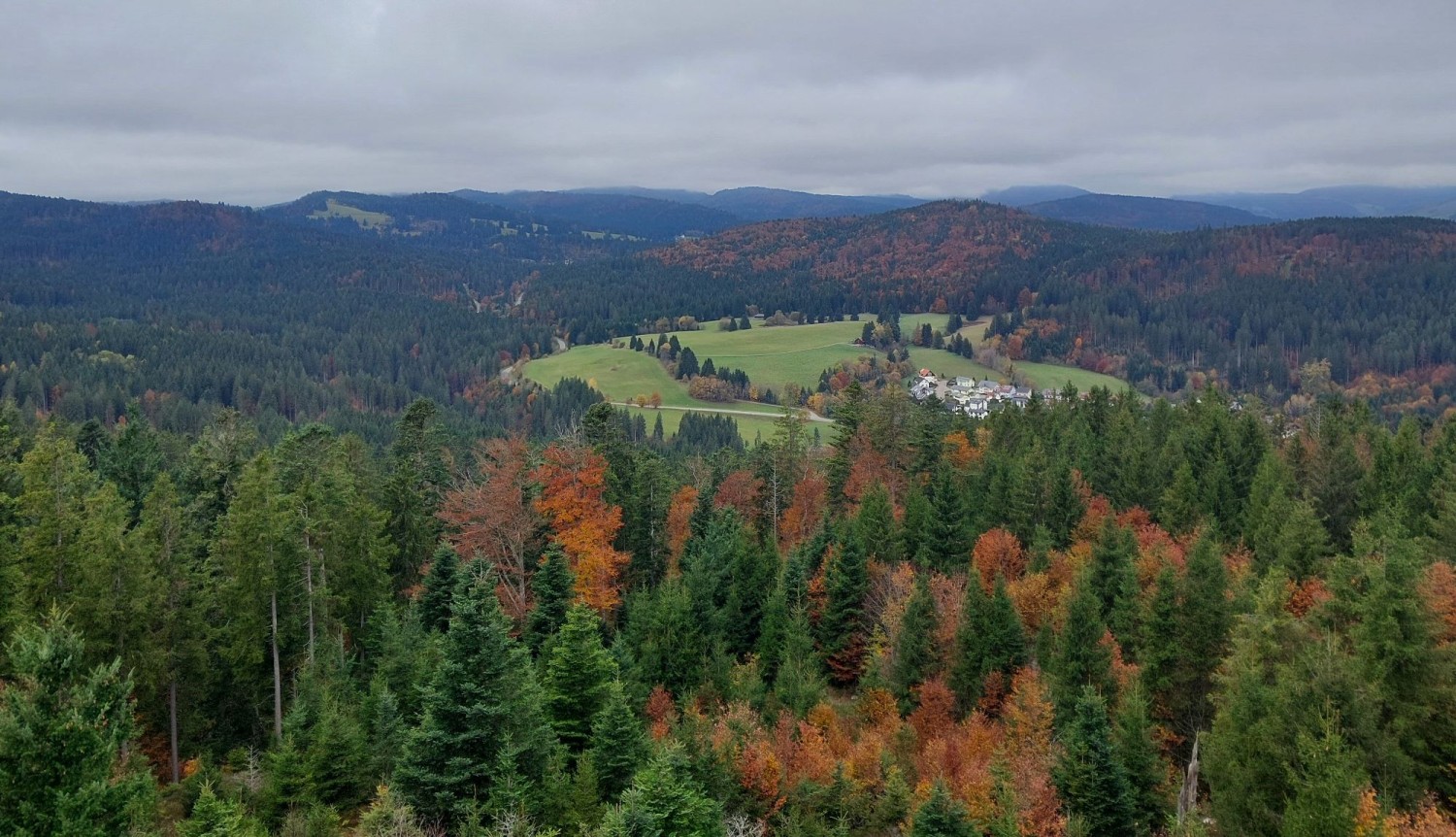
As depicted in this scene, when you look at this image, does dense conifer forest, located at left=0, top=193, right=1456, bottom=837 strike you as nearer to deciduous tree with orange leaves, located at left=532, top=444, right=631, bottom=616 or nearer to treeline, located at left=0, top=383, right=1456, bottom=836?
treeline, located at left=0, top=383, right=1456, bottom=836

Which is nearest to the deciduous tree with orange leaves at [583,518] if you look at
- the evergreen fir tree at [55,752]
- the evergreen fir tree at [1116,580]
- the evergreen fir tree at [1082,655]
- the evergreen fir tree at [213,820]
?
the evergreen fir tree at [1082,655]

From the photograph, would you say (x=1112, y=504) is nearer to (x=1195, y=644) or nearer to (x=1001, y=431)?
(x=1001, y=431)

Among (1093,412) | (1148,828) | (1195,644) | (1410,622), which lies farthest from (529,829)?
(1093,412)

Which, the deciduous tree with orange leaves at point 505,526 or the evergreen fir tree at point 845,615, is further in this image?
the evergreen fir tree at point 845,615

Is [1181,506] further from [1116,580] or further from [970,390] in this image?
[970,390]

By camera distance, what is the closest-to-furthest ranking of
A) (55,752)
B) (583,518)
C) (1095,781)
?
(55,752)
(1095,781)
(583,518)

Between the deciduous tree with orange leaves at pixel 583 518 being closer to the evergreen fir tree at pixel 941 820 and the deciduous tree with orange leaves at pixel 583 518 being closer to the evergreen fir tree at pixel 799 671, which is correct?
the evergreen fir tree at pixel 799 671

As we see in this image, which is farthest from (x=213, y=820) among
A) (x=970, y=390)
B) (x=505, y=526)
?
(x=970, y=390)
